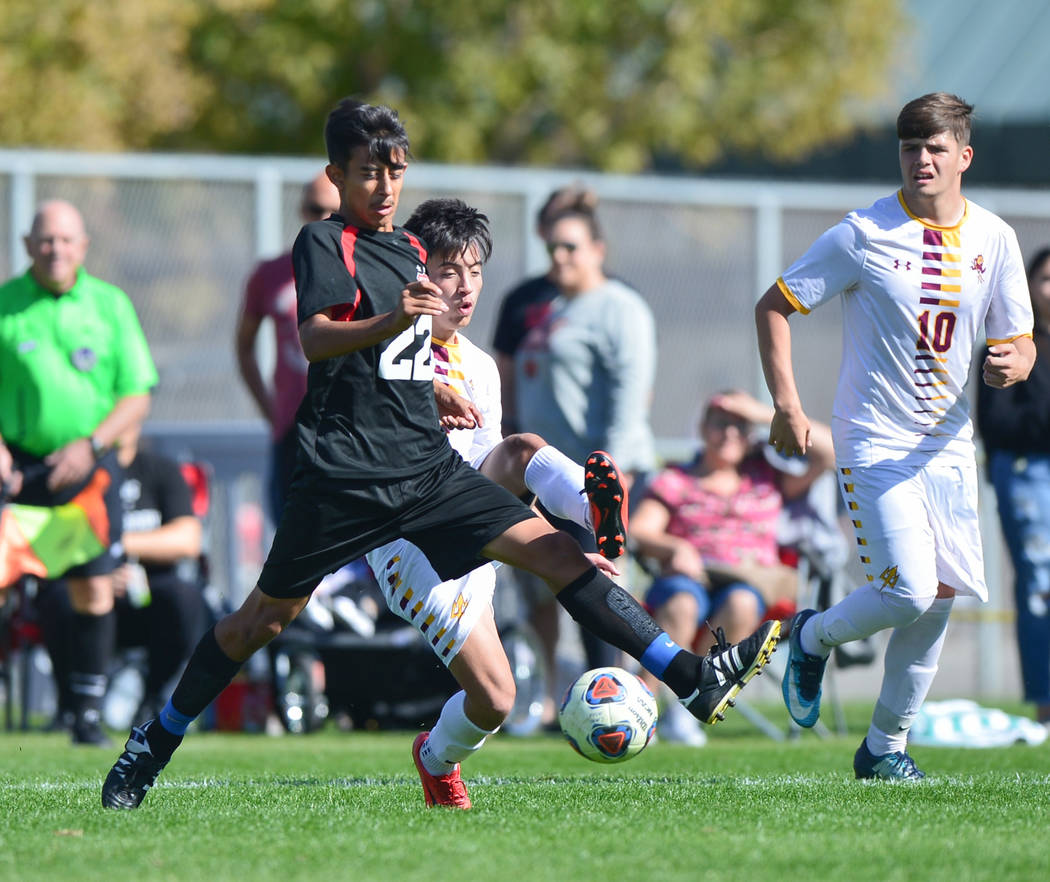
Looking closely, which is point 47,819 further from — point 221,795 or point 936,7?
point 936,7

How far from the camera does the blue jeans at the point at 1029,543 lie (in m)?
8.91

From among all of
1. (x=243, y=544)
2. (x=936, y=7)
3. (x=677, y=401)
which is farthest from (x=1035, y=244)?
(x=936, y=7)

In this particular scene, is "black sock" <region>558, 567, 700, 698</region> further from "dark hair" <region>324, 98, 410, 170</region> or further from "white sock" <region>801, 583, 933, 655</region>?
"dark hair" <region>324, 98, 410, 170</region>

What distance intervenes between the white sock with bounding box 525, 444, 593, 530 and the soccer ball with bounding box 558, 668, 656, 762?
1.57 ft

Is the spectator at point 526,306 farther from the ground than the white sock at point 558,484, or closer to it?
farther from the ground

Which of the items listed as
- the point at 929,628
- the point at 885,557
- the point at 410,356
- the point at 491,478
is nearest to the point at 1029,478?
the point at 929,628

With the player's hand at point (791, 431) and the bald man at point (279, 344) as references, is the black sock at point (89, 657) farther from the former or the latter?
the player's hand at point (791, 431)

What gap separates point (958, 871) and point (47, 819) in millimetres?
2548

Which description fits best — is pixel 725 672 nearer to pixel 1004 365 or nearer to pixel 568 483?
pixel 568 483

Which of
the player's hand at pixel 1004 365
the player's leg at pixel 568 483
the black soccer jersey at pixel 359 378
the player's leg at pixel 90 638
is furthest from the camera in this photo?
the player's leg at pixel 90 638

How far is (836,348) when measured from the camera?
40.3 feet

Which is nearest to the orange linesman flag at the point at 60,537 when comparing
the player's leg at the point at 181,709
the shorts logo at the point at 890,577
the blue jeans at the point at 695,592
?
the blue jeans at the point at 695,592

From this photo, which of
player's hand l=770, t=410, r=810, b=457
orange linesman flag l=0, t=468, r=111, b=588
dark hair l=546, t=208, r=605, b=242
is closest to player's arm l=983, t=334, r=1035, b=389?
player's hand l=770, t=410, r=810, b=457

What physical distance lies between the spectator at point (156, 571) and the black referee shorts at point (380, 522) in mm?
4285
